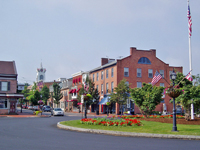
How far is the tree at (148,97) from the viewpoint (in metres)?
27.9

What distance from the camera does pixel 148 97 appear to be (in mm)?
27906

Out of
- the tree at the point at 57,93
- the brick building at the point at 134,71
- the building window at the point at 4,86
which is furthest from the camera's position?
the tree at the point at 57,93

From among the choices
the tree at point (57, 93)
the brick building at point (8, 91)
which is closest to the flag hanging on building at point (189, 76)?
the brick building at point (8, 91)

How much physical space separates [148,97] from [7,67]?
3457cm

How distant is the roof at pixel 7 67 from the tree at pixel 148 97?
103 feet

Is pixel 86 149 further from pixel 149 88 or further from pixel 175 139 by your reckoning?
pixel 149 88

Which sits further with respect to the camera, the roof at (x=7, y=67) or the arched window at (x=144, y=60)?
the arched window at (x=144, y=60)

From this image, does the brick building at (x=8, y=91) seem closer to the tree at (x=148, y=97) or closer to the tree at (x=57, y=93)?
the tree at (x=148, y=97)

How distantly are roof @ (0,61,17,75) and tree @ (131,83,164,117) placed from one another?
103ft

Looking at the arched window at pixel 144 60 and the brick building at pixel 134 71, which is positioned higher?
the arched window at pixel 144 60

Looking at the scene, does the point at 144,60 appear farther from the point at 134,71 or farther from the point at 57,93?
the point at 57,93

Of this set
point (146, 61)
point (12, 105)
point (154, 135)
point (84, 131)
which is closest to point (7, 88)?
point (12, 105)

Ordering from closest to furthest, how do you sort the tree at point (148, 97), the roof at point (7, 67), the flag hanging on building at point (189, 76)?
the flag hanging on building at point (189, 76)
the tree at point (148, 97)
the roof at point (7, 67)

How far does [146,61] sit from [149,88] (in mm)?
27802
